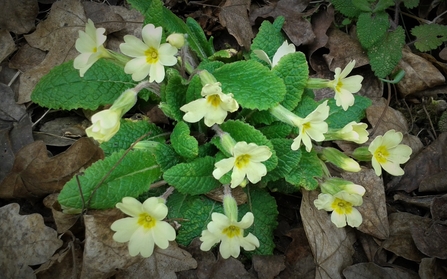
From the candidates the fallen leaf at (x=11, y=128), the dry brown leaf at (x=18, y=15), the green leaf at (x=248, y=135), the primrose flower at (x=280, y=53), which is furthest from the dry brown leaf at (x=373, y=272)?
the dry brown leaf at (x=18, y=15)

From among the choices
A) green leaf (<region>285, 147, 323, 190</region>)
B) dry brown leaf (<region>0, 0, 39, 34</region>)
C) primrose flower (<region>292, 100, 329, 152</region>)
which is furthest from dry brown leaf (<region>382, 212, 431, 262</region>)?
dry brown leaf (<region>0, 0, 39, 34</region>)

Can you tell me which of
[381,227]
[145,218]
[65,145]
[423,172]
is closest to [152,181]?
[145,218]

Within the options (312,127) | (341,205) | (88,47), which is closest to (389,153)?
(341,205)

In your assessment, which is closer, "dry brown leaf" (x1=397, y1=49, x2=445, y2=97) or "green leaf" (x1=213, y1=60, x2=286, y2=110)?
"green leaf" (x1=213, y1=60, x2=286, y2=110)

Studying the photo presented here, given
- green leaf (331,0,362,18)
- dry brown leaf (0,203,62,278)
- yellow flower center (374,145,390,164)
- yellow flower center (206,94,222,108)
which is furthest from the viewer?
green leaf (331,0,362,18)

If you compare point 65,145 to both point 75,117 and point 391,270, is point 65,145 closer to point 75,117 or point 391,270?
point 75,117

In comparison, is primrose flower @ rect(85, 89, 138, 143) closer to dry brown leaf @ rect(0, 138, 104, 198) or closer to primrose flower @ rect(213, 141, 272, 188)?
dry brown leaf @ rect(0, 138, 104, 198)

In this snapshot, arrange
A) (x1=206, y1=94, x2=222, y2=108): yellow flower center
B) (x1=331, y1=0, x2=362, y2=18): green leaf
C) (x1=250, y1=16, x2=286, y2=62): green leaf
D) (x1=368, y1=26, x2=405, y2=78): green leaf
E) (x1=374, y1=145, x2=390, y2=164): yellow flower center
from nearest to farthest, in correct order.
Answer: (x1=206, y1=94, x2=222, y2=108): yellow flower center, (x1=374, y1=145, x2=390, y2=164): yellow flower center, (x1=250, y1=16, x2=286, y2=62): green leaf, (x1=368, y1=26, x2=405, y2=78): green leaf, (x1=331, y1=0, x2=362, y2=18): green leaf
